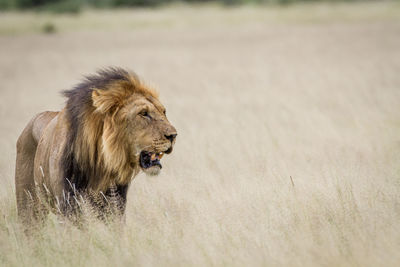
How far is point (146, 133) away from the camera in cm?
443

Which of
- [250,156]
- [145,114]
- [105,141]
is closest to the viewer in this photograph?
[105,141]

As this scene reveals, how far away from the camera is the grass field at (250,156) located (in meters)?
3.96

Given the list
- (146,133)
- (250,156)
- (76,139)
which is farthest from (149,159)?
(250,156)

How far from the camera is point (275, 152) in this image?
773 cm

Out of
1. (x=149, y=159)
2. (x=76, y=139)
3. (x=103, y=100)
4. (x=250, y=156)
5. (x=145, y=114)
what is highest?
(x=103, y=100)

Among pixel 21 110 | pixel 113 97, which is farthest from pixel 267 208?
pixel 21 110

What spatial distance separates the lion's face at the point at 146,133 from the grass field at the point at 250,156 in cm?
51

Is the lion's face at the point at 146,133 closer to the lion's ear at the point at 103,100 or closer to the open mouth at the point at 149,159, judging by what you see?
the open mouth at the point at 149,159

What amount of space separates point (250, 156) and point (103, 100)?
11.6ft

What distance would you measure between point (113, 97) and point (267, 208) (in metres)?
1.61

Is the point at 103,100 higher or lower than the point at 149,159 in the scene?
higher

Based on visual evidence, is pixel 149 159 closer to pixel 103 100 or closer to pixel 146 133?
pixel 146 133

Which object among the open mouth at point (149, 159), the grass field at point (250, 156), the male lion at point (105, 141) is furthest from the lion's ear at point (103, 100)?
the grass field at point (250, 156)

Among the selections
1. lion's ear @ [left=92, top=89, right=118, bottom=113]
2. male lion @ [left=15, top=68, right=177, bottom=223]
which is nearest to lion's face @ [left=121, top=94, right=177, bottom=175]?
male lion @ [left=15, top=68, right=177, bottom=223]
